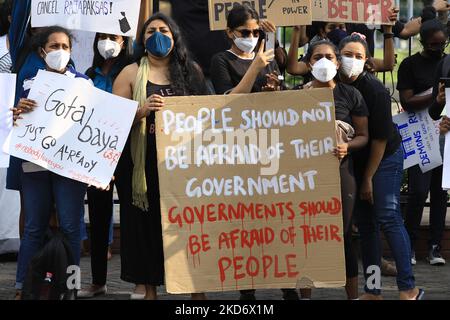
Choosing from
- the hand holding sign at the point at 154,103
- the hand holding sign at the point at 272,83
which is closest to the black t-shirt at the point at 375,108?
the hand holding sign at the point at 272,83

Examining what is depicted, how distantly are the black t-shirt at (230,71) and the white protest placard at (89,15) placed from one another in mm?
807

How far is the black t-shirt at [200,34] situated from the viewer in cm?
949

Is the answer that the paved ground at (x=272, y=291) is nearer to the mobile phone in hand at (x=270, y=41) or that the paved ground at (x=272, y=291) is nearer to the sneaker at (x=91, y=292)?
the sneaker at (x=91, y=292)

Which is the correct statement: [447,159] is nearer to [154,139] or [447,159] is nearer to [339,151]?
[339,151]

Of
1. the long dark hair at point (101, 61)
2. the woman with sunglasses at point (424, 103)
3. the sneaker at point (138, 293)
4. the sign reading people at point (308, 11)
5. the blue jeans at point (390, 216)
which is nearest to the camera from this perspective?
the blue jeans at point (390, 216)

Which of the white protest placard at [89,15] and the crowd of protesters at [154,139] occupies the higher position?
the white protest placard at [89,15]

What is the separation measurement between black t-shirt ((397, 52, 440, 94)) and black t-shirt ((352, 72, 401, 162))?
5.34 ft

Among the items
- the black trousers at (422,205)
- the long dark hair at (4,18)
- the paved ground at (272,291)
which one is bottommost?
the paved ground at (272,291)

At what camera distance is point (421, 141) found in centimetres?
973

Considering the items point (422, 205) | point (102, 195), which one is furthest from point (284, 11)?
point (422, 205)

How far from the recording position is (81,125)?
25.9 feet

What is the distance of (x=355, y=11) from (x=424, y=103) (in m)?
0.91
